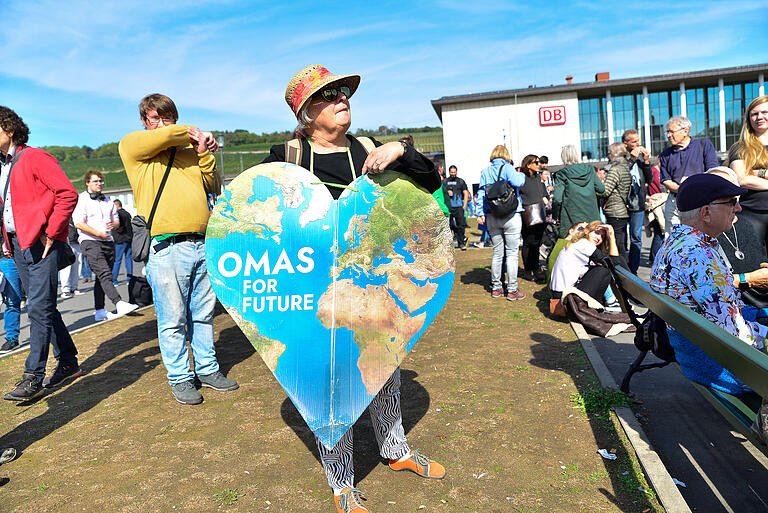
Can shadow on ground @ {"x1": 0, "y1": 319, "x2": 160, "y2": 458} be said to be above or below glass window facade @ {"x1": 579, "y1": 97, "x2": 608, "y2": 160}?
below

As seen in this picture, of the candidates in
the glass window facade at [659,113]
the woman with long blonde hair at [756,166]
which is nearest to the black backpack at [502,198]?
the woman with long blonde hair at [756,166]

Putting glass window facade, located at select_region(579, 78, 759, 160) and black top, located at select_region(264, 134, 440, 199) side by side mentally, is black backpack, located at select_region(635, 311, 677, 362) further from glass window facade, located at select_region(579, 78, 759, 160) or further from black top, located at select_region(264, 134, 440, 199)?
glass window facade, located at select_region(579, 78, 759, 160)

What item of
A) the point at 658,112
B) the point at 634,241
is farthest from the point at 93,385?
the point at 658,112

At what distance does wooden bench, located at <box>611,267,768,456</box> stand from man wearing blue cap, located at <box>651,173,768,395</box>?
0.09 metres

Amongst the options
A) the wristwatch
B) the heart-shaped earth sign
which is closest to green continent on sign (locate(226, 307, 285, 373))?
the heart-shaped earth sign

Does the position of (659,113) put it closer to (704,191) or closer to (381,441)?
(704,191)

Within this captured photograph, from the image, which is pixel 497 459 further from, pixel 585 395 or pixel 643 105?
pixel 643 105

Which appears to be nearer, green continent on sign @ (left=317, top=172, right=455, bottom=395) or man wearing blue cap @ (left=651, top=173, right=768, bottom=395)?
green continent on sign @ (left=317, top=172, right=455, bottom=395)

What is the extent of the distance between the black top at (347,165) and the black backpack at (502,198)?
4774 mm

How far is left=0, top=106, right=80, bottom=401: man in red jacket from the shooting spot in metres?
4.66

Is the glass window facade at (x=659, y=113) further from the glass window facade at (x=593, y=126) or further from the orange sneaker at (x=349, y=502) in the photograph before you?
the orange sneaker at (x=349, y=502)

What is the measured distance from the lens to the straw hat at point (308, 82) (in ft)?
8.93

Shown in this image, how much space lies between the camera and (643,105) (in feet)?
131

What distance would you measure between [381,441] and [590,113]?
40626mm
